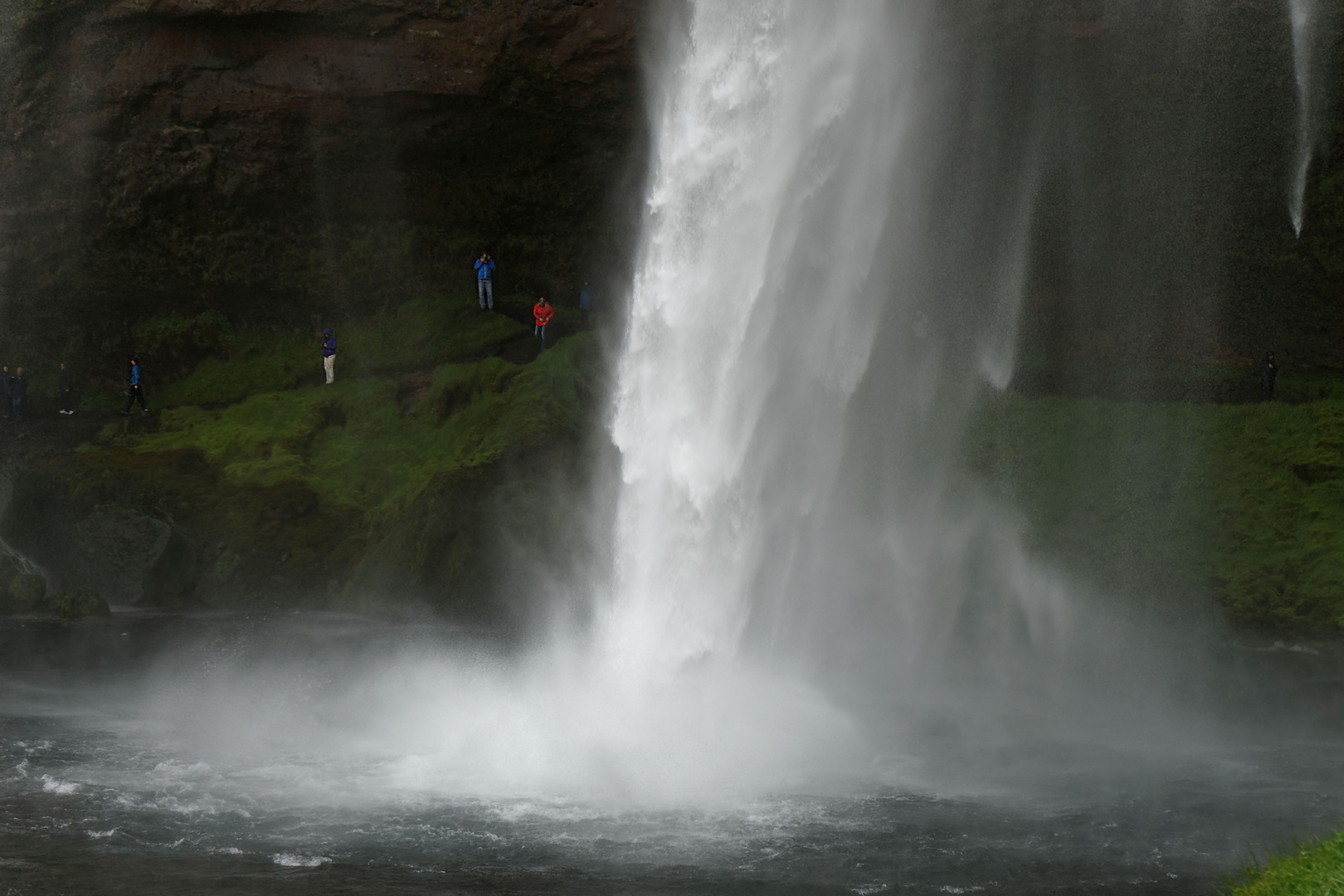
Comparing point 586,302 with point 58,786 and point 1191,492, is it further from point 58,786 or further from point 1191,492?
point 58,786

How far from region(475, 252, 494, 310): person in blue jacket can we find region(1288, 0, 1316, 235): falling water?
15749mm

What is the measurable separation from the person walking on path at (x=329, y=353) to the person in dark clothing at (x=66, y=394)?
5310 mm

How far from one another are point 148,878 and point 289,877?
1130 millimetres

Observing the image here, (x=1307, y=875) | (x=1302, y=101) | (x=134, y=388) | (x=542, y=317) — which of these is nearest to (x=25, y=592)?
(x=134, y=388)

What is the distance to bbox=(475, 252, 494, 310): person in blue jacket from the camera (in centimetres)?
2792

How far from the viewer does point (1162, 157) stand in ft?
80.0

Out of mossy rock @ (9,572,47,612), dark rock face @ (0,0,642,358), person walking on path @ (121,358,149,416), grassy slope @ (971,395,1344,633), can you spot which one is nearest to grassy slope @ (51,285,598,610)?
person walking on path @ (121,358,149,416)

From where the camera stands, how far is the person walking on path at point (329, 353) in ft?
89.0

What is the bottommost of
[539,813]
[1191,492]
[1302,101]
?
[539,813]

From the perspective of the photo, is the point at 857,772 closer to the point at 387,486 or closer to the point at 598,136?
the point at 387,486

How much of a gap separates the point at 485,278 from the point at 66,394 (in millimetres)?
8980

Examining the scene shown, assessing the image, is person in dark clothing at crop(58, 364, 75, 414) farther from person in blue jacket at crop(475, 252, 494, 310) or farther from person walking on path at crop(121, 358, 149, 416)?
person in blue jacket at crop(475, 252, 494, 310)

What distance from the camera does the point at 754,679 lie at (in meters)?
16.7

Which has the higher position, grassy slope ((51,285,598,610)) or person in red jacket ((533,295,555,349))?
person in red jacket ((533,295,555,349))
